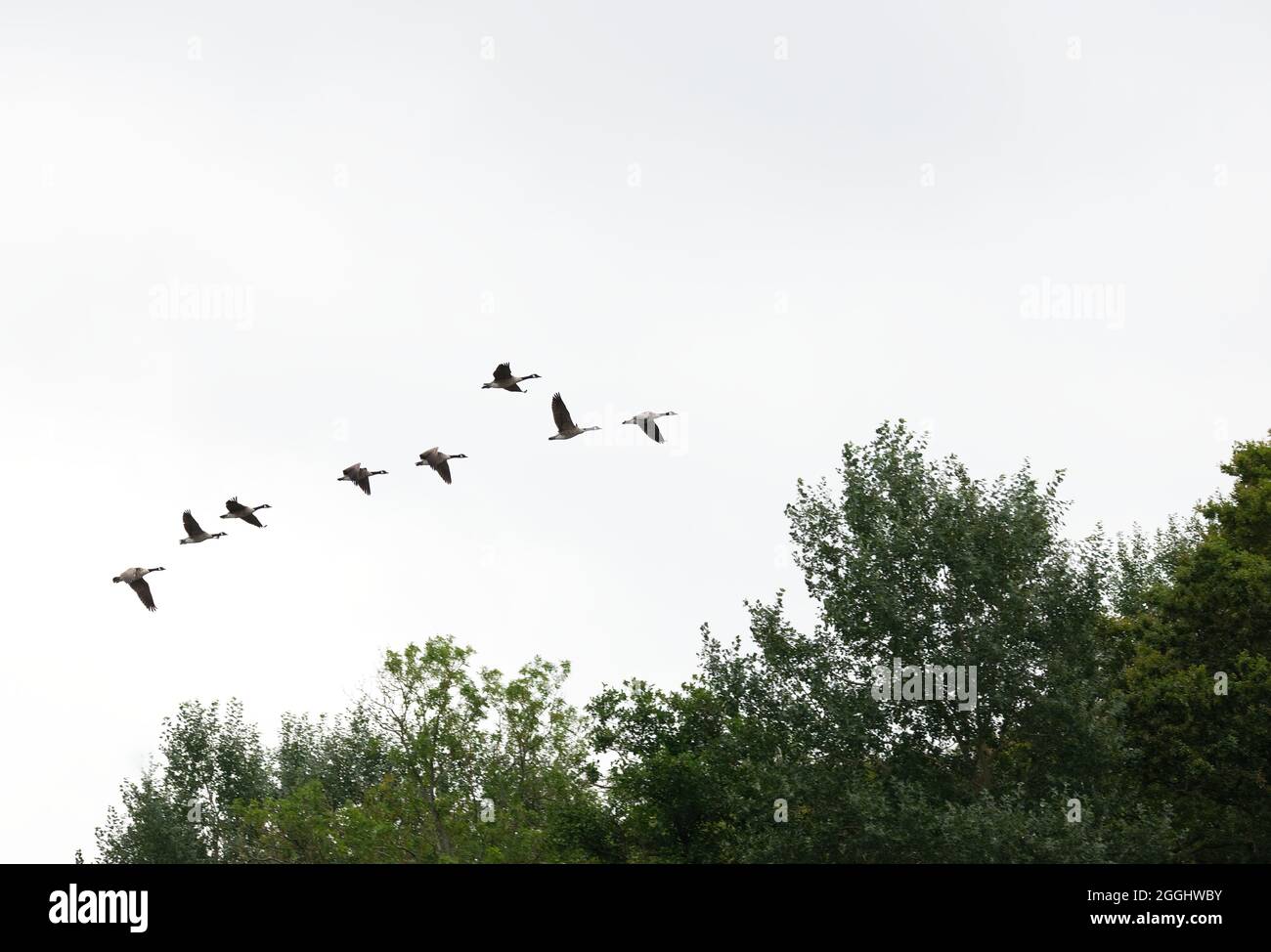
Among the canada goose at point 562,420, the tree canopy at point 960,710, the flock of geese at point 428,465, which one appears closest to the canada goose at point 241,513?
the flock of geese at point 428,465

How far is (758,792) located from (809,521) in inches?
355

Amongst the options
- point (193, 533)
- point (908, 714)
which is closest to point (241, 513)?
point (193, 533)

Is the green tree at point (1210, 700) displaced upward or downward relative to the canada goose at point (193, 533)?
downward

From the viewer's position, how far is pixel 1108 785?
153ft

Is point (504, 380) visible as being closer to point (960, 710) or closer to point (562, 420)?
point (562, 420)

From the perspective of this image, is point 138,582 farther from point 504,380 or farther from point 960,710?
point 960,710

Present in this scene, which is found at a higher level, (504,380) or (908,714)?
(504,380)

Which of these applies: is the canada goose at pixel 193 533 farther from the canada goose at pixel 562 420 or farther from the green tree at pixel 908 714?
the green tree at pixel 908 714

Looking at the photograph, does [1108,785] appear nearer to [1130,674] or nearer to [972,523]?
[1130,674]

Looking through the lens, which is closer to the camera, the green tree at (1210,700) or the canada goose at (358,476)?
the canada goose at (358,476)

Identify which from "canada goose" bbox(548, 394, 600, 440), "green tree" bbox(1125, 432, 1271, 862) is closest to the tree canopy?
"green tree" bbox(1125, 432, 1271, 862)

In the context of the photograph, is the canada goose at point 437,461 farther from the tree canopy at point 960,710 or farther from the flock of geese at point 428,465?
the tree canopy at point 960,710

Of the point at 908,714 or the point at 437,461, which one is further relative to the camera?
the point at 908,714
